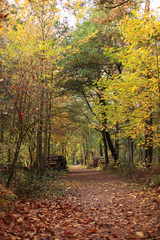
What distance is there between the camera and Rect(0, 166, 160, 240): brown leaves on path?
3.38 m

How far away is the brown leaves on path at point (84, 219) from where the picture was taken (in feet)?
11.1

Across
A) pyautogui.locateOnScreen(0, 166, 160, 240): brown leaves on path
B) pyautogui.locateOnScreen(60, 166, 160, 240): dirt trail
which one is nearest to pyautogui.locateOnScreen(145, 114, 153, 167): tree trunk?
pyautogui.locateOnScreen(60, 166, 160, 240): dirt trail

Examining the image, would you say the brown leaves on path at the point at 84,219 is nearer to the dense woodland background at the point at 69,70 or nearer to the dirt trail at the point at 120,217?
the dirt trail at the point at 120,217

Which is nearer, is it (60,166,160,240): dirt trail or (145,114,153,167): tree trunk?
(60,166,160,240): dirt trail

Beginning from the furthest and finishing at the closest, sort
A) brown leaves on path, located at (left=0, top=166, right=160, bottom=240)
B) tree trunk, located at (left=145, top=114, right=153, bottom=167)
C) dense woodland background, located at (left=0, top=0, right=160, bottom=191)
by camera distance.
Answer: tree trunk, located at (left=145, top=114, right=153, bottom=167)
dense woodland background, located at (left=0, top=0, right=160, bottom=191)
brown leaves on path, located at (left=0, top=166, right=160, bottom=240)

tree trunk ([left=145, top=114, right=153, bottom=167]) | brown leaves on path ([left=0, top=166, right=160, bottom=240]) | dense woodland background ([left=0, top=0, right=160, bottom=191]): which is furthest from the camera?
tree trunk ([left=145, top=114, right=153, bottom=167])

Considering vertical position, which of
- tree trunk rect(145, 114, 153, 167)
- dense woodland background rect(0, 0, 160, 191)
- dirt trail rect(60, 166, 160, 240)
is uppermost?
dense woodland background rect(0, 0, 160, 191)


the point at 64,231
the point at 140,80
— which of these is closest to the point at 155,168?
the point at 140,80

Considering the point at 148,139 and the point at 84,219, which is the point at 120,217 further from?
the point at 148,139

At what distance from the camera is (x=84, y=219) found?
4371mm

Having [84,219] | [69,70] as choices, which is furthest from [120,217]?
[69,70]

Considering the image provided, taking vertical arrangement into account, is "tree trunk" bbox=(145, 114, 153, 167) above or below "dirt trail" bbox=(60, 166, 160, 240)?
above

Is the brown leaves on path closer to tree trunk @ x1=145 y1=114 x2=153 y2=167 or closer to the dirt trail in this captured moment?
the dirt trail

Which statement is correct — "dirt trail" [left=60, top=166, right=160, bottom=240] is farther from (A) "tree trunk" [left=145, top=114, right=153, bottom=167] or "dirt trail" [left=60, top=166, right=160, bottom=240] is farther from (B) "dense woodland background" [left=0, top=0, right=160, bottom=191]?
(A) "tree trunk" [left=145, top=114, right=153, bottom=167]
